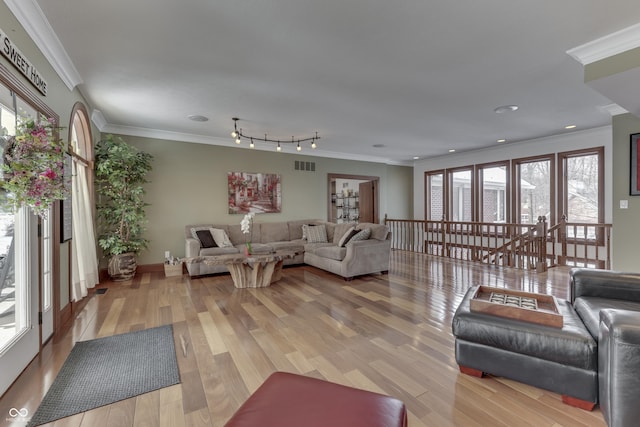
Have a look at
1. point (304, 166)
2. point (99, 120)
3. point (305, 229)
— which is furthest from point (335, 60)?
point (304, 166)

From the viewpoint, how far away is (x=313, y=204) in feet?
24.1

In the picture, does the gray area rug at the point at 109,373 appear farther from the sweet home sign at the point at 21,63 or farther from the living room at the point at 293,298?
the sweet home sign at the point at 21,63

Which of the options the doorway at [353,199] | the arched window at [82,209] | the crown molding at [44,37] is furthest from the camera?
the doorway at [353,199]

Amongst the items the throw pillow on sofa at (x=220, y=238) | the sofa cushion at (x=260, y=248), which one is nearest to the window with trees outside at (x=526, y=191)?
the sofa cushion at (x=260, y=248)

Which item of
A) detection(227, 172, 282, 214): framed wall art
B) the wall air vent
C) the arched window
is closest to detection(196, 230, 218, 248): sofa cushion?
detection(227, 172, 282, 214): framed wall art

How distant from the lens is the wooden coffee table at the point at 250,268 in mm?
4078

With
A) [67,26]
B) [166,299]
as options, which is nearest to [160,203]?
[166,299]

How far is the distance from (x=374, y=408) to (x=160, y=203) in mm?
5528

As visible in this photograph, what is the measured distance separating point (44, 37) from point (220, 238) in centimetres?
360

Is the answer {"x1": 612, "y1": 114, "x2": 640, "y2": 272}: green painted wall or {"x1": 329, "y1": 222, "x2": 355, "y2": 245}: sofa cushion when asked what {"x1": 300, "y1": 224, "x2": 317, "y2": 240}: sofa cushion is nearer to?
{"x1": 329, "y1": 222, "x2": 355, "y2": 245}: sofa cushion

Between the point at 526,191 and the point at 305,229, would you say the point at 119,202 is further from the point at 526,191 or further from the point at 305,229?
the point at 526,191

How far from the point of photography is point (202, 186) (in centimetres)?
586

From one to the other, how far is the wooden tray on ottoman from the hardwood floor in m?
0.47

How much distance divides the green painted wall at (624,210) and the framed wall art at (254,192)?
19.5ft
